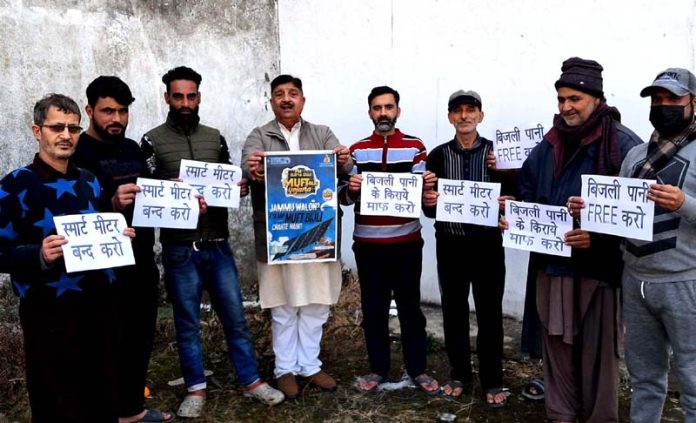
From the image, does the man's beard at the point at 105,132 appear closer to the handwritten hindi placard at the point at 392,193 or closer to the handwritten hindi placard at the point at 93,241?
the handwritten hindi placard at the point at 93,241

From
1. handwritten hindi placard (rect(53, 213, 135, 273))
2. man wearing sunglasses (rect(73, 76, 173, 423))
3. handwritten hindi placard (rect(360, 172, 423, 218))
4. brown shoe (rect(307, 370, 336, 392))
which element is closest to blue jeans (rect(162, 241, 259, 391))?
man wearing sunglasses (rect(73, 76, 173, 423))

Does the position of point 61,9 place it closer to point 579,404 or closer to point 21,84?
point 21,84

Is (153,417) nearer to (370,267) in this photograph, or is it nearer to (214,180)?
(214,180)

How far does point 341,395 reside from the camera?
14.8 feet

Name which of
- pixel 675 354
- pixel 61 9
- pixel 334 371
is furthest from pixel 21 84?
pixel 675 354

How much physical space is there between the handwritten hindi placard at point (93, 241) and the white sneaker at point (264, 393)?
1653mm

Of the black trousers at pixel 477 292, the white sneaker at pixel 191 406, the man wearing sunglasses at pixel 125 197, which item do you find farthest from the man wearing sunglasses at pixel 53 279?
the black trousers at pixel 477 292

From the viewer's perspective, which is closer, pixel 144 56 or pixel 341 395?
pixel 341 395

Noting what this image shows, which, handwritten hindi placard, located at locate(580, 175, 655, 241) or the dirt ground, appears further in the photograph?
the dirt ground

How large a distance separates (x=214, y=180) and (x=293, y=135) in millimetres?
675

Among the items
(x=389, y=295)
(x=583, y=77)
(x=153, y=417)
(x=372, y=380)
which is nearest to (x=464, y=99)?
(x=583, y=77)

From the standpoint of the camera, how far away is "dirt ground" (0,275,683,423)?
420cm

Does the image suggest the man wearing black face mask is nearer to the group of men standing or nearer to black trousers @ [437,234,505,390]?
the group of men standing

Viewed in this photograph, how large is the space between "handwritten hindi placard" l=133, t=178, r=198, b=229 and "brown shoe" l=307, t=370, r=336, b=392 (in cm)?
154
